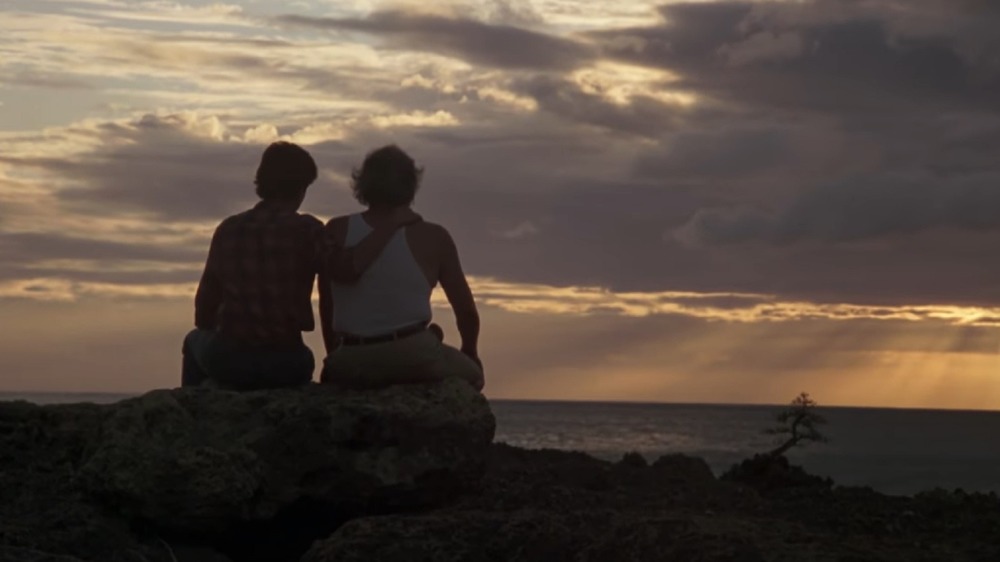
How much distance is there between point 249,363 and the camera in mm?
10320

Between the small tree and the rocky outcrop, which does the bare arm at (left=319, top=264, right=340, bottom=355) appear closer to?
the rocky outcrop

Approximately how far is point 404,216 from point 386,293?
516 millimetres

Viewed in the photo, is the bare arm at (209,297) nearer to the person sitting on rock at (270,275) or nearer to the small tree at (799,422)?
the person sitting on rock at (270,275)

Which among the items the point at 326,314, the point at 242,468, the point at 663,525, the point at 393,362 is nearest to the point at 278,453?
the point at 242,468

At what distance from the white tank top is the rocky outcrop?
0.44 m

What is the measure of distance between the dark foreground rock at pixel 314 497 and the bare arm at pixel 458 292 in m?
0.38

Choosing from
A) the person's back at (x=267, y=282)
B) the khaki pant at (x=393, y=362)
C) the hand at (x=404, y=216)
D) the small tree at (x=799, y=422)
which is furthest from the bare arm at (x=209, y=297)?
the small tree at (x=799, y=422)

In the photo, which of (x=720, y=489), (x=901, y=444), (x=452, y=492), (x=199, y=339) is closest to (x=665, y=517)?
(x=452, y=492)

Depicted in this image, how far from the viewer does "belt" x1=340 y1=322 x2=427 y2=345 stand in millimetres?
10086

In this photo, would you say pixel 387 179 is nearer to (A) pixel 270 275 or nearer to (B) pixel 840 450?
(A) pixel 270 275

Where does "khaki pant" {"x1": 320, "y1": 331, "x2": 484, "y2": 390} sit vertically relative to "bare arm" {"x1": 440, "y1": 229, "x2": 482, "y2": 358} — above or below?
below

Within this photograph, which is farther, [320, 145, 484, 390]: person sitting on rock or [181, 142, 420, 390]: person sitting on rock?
[181, 142, 420, 390]: person sitting on rock

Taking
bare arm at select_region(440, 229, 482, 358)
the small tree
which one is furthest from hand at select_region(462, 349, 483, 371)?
the small tree

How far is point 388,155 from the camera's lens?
10.1 meters
